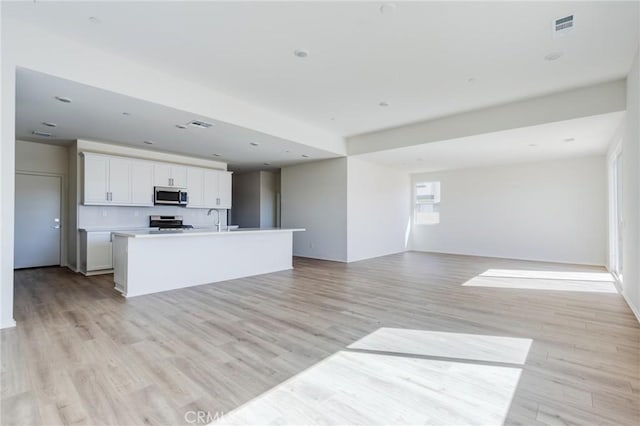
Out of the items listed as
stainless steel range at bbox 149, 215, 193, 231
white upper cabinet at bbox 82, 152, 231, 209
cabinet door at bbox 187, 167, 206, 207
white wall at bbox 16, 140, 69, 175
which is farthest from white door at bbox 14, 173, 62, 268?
cabinet door at bbox 187, 167, 206, 207

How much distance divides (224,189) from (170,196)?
62.2 inches

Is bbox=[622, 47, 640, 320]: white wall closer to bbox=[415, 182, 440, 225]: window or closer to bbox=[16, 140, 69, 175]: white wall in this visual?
bbox=[415, 182, 440, 225]: window

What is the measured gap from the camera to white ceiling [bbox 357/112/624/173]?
5.04 m

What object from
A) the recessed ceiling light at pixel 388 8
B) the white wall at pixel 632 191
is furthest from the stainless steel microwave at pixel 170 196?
the white wall at pixel 632 191

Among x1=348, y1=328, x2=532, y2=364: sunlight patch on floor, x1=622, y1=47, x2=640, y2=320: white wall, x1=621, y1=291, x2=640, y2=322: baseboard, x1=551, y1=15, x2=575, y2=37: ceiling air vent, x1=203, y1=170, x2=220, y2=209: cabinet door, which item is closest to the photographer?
x1=348, y1=328, x2=532, y2=364: sunlight patch on floor

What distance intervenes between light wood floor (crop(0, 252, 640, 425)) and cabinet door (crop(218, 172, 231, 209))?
4011 millimetres

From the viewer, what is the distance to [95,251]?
6051 millimetres

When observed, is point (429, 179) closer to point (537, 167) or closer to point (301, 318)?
point (537, 167)

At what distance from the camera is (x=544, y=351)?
8.60 feet

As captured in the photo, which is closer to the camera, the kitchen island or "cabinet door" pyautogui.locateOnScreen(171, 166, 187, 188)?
the kitchen island

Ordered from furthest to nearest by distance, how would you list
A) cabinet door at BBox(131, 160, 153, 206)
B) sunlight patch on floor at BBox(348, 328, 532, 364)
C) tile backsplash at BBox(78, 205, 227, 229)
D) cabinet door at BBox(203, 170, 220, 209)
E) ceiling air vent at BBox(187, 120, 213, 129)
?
cabinet door at BBox(203, 170, 220, 209), cabinet door at BBox(131, 160, 153, 206), tile backsplash at BBox(78, 205, 227, 229), ceiling air vent at BBox(187, 120, 213, 129), sunlight patch on floor at BBox(348, 328, 532, 364)

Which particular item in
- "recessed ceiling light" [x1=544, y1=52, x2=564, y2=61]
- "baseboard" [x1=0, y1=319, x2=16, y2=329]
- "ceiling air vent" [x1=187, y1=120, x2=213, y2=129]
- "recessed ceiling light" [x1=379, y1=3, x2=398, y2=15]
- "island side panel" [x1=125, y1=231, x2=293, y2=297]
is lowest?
"baseboard" [x1=0, y1=319, x2=16, y2=329]

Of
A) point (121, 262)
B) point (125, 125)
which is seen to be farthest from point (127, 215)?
point (121, 262)

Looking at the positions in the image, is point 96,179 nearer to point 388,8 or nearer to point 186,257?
point 186,257
